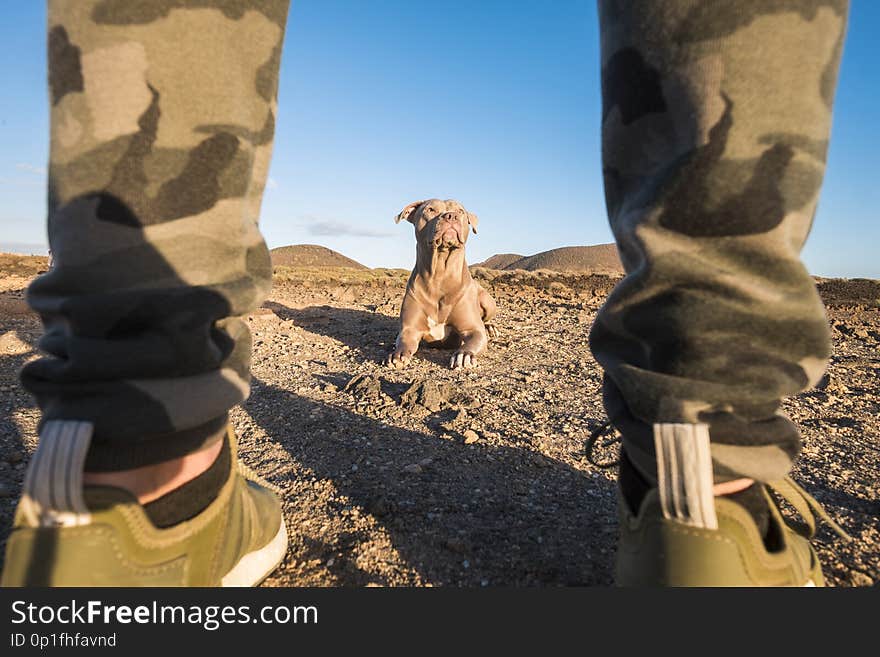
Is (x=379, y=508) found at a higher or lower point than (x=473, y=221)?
lower

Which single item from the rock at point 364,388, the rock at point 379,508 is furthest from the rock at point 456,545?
the rock at point 364,388

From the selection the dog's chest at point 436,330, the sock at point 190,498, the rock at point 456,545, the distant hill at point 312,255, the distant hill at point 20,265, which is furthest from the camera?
the distant hill at point 312,255

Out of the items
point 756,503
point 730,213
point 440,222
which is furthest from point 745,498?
point 440,222

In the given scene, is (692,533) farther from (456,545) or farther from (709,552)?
(456,545)

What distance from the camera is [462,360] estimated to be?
157 inches

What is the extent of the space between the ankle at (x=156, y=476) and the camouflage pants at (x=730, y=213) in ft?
2.60

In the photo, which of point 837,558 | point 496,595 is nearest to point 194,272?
point 496,595

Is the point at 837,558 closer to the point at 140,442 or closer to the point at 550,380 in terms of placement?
the point at 140,442

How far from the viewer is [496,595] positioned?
2.93 ft

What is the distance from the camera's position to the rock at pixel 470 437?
2.13m

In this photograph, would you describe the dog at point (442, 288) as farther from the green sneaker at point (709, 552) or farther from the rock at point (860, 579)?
the green sneaker at point (709, 552)

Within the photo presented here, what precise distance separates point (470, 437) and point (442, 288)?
9.04 ft

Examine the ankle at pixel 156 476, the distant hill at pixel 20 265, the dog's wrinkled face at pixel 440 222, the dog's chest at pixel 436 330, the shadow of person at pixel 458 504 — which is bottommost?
the shadow of person at pixel 458 504

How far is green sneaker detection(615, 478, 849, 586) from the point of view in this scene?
830 millimetres
